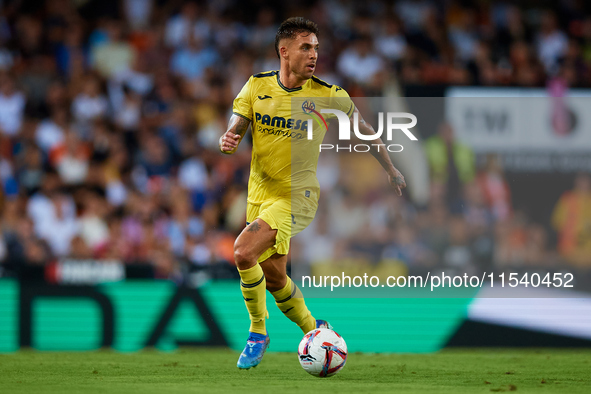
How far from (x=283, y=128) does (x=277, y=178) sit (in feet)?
1.36

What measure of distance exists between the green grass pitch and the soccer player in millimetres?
575

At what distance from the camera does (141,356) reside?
7.98 m

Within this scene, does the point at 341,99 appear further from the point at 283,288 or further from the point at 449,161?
the point at 449,161

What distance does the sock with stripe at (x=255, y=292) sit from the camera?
6.38 metres

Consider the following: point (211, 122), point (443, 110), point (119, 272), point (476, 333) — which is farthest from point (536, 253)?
point (211, 122)

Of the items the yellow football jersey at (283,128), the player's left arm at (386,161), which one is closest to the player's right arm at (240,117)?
the yellow football jersey at (283,128)

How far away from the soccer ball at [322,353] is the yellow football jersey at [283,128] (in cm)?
126

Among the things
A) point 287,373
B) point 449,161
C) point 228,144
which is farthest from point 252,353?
point 449,161

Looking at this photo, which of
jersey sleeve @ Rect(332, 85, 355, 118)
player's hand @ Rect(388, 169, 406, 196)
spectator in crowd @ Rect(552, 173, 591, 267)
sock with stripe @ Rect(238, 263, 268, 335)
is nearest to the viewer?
sock with stripe @ Rect(238, 263, 268, 335)

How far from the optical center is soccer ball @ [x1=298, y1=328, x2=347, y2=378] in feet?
19.7

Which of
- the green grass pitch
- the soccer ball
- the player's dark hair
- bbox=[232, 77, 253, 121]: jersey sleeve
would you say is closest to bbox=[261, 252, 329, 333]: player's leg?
the green grass pitch

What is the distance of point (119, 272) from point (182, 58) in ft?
16.9

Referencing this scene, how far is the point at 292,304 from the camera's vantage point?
6.73m

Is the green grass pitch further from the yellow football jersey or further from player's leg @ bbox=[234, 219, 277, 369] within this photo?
the yellow football jersey
